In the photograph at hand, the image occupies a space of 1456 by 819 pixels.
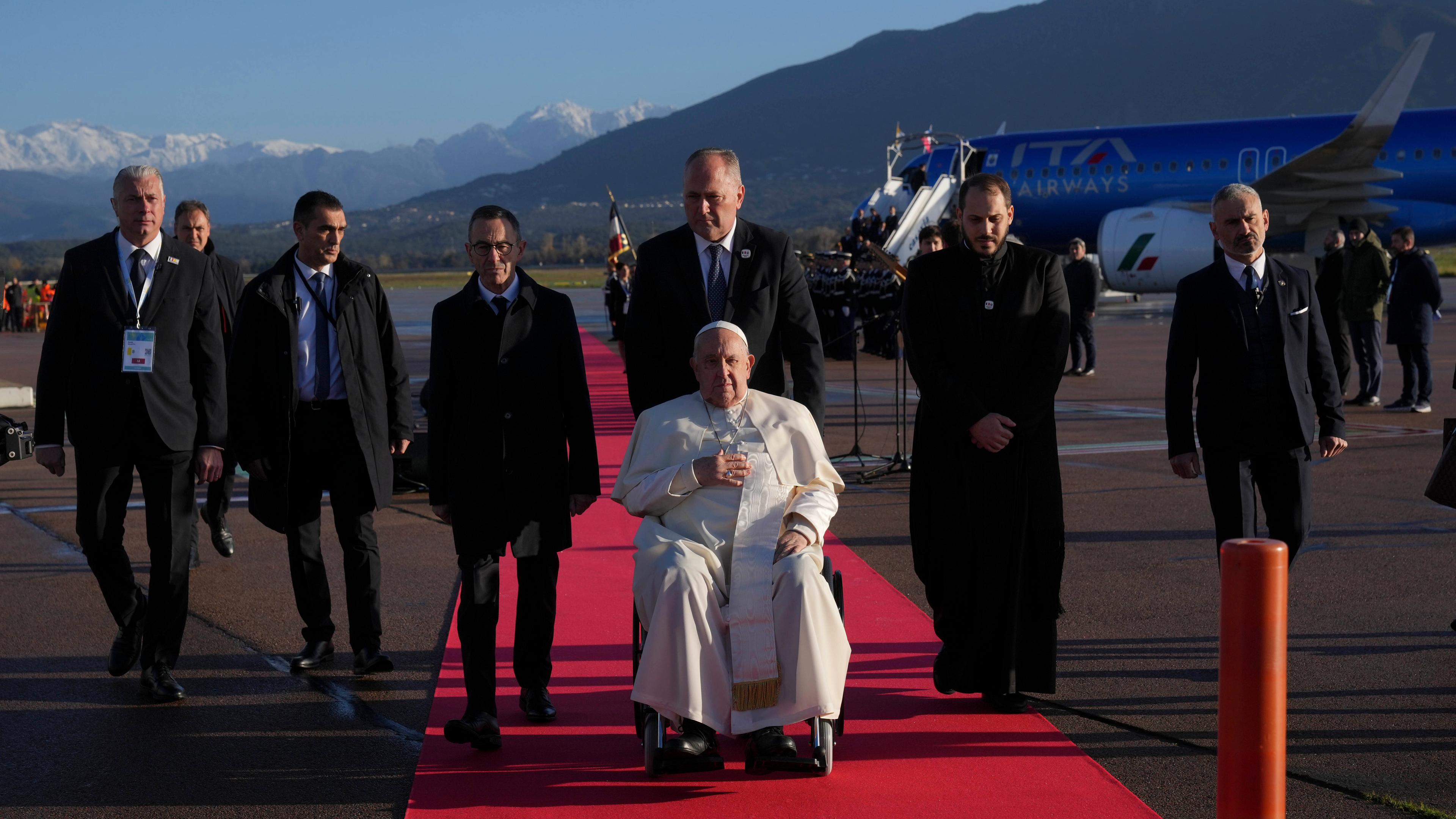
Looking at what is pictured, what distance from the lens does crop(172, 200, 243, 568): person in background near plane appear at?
22.1 ft

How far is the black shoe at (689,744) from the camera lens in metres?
3.91

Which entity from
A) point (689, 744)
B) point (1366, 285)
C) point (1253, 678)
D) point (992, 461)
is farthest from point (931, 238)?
point (1253, 678)

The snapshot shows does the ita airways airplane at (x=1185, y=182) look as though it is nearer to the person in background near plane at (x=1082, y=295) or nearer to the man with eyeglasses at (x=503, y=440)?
the person in background near plane at (x=1082, y=295)

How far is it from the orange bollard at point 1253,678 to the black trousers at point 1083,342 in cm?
1345

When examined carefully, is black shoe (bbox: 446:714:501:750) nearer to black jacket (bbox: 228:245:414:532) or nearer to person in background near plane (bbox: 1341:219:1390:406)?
black jacket (bbox: 228:245:414:532)

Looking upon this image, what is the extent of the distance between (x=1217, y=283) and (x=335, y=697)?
3698 millimetres

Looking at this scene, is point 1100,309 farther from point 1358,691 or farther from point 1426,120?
point 1358,691

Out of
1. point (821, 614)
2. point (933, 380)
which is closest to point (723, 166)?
point (933, 380)

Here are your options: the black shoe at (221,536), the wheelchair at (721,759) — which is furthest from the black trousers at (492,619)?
the black shoe at (221,536)

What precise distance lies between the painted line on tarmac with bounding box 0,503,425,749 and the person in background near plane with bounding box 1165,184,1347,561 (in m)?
2.99

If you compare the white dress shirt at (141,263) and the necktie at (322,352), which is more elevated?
the white dress shirt at (141,263)

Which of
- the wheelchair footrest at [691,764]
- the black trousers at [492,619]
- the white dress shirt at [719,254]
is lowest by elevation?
the wheelchair footrest at [691,764]

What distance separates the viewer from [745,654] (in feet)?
13.0

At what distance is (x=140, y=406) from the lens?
195 inches
